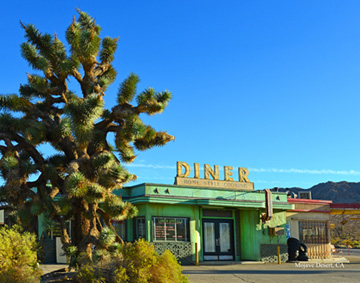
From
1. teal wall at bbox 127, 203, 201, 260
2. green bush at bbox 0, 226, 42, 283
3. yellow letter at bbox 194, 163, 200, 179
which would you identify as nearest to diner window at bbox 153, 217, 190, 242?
teal wall at bbox 127, 203, 201, 260

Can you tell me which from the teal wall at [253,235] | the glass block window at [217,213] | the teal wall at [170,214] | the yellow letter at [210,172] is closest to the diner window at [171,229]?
the teal wall at [170,214]

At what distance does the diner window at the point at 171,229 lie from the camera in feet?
83.8

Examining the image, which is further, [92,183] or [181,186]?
[181,186]

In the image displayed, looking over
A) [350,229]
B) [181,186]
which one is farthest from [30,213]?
[350,229]

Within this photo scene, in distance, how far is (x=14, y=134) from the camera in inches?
645

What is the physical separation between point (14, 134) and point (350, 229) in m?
77.6

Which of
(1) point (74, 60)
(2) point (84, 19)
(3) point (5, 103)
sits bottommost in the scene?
(3) point (5, 103)

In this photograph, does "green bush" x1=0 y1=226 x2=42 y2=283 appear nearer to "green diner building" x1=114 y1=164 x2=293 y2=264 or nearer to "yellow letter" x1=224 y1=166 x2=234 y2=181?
"green diner building" x1=114 y1=164 x2=293 y2=264

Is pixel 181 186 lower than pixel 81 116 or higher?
lower

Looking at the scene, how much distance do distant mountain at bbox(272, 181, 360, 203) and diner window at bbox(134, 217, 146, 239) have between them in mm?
93589

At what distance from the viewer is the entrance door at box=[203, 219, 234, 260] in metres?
Answer: 27.8

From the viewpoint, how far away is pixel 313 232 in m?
33.8

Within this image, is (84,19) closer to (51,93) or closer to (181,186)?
(51,93)

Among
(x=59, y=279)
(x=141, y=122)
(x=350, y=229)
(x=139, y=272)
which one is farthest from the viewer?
(x=350, y=229)
